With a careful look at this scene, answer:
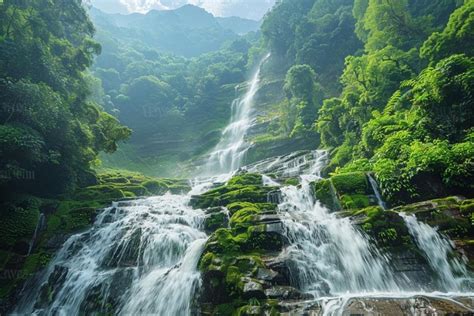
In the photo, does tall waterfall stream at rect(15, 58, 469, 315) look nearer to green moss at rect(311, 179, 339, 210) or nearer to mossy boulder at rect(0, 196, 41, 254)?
green moss at rect(311, 179, 339, 210)

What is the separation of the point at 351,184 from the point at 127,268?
9202 millimetres

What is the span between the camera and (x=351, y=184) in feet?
44.5

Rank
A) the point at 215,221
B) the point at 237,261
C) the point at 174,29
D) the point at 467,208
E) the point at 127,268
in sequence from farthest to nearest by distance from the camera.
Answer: the point at 174,29
the point at 215,221
the point at 127,268
the point at 467,208
the point at 237,261

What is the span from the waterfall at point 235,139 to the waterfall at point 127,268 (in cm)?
2089

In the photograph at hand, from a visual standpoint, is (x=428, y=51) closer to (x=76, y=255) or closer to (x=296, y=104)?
(x=296, y=104)

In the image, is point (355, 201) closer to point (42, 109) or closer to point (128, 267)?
point (128, 267)

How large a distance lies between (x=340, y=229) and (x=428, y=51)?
15.3 metres

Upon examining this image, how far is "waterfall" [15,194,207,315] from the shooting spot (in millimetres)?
9250

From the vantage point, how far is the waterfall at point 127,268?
925 centimetres

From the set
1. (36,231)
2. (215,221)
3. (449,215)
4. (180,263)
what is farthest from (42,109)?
(449,215)

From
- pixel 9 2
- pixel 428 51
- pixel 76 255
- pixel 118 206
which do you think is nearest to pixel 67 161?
pixel 118 206

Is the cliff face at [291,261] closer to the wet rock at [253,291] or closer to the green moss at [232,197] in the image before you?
the wet rock at [253,291]

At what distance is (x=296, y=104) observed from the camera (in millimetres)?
34188

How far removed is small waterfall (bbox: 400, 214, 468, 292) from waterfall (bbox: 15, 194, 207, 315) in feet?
21.4
